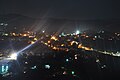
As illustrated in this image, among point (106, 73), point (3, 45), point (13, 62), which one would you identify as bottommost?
point (106, 73)

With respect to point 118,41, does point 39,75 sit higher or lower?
lower

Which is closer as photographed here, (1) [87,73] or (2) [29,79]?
(2) [29,79]

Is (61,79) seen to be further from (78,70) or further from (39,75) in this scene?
(78,70)

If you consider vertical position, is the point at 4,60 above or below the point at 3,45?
below

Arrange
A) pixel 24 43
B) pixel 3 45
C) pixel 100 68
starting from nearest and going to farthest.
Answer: pixel 100 68 → pixel 3 45 → pixel 24 43

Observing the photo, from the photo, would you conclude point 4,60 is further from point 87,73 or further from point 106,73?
point 106,73

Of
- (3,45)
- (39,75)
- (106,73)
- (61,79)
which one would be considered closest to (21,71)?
(39,75)

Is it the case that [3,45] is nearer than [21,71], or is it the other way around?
[21,71]

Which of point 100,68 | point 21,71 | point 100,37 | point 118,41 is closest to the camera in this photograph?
point 21,71

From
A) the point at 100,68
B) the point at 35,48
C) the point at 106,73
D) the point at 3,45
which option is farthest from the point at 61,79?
the point at 35,48
